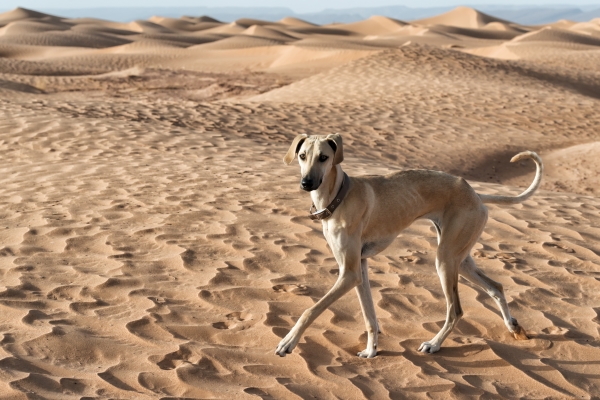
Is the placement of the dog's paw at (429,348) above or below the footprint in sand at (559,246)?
Answer: above

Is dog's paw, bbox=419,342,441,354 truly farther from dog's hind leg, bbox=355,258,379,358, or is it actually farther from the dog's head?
the dog's head

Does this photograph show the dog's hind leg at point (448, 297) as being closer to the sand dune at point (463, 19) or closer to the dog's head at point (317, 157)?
the dog's head at point (317, 157)

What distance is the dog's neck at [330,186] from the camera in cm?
413

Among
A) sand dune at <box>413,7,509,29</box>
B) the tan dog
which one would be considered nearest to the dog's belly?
the tan dog

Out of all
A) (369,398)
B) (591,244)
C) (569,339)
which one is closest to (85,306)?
(369,398)

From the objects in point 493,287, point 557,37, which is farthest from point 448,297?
point 557,37

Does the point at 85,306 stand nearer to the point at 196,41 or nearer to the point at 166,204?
the point at 166,204

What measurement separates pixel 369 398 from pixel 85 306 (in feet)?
6.74

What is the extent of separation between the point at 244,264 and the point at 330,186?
1.77 m

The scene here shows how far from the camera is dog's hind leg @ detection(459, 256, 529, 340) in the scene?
15.3 ft

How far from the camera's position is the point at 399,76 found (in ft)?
66.2

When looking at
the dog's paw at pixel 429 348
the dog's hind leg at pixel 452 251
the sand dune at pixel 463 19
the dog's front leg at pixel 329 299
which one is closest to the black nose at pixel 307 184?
the dog's front leg at pixel 329 299

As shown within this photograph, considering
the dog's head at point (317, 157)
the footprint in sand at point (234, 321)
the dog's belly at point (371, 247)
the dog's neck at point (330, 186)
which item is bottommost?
the footprint in sand at point (234, 321)

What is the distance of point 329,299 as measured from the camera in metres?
4.05
